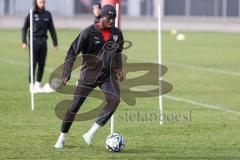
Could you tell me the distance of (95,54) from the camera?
11.4 metres

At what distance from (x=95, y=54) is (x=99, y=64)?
16cm

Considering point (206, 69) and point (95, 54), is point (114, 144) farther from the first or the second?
point (206, 69)

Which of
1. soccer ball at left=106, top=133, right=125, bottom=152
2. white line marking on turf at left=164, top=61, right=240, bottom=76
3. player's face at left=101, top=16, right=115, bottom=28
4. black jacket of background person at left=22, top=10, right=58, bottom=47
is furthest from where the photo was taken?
white line marking on turf at left=164, top=61, right=240, bottom=76

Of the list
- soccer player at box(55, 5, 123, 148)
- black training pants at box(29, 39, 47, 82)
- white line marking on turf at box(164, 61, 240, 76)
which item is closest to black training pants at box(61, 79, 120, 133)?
soccer player at box(55, 5, 123, 148)

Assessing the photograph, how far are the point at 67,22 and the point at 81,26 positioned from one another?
1.24 m

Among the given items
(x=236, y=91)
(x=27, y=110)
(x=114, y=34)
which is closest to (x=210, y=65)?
(x=236, y=91)

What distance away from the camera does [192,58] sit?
3288 centimetres

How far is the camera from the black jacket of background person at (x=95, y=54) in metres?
11.2

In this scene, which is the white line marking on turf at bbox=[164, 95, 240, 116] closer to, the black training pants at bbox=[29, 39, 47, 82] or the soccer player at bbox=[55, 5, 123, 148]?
the black training pants at bbox=[29, 39, 47, 82]

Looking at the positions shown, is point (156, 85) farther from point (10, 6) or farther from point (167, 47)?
point (10, 6)

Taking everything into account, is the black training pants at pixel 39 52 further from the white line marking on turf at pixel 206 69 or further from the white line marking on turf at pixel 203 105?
the white line marking on turf at pixel 206 69

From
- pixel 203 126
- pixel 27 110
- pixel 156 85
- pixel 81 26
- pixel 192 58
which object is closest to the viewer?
pixel 203 126

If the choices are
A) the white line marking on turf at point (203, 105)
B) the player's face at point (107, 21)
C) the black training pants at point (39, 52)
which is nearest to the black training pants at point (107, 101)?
the player's face at point (107, 21)

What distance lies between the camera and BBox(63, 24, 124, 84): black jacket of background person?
11.2 meters
